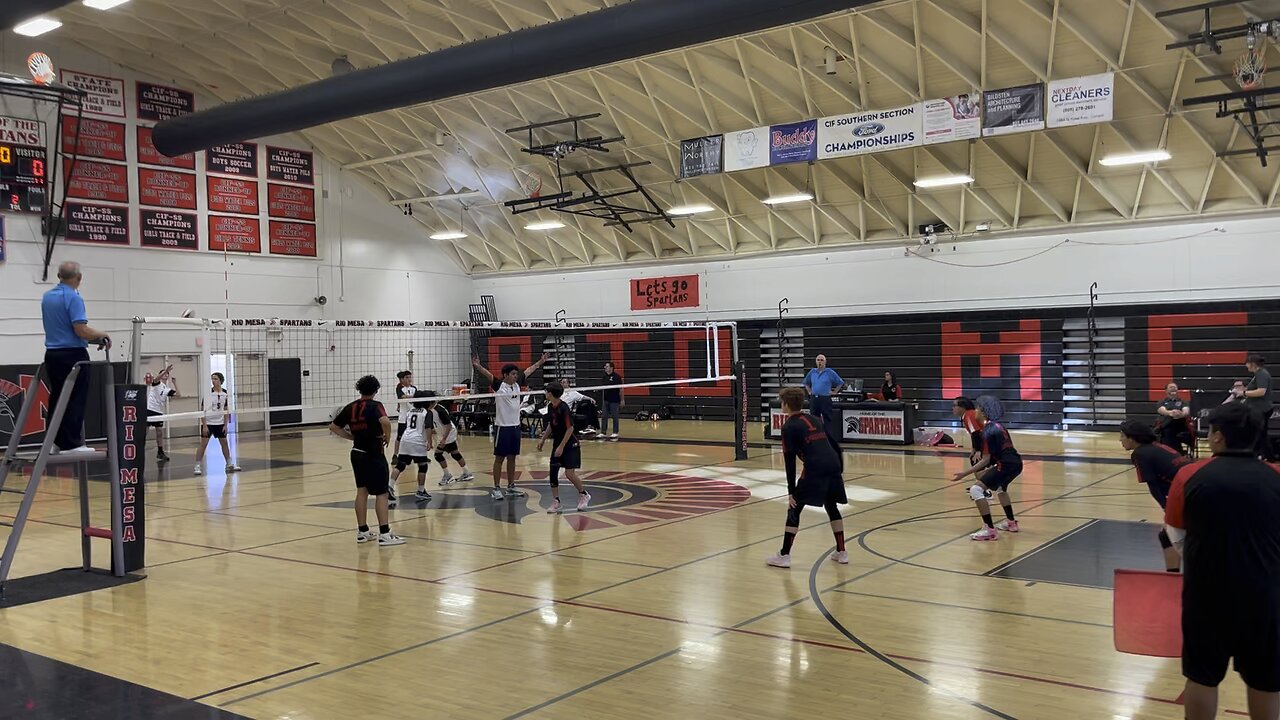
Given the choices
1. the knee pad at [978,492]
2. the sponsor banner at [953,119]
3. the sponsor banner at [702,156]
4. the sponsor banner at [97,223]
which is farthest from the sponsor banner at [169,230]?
the knee pad at [978,492]

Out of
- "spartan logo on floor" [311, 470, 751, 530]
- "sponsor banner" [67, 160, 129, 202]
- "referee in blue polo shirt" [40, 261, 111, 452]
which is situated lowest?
"spartan logo on floor" [311, 470, 751, 530]

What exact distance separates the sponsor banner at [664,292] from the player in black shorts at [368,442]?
18.2 metres

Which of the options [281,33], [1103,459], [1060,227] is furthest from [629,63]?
[1103,459]

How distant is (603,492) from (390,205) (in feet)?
61.3

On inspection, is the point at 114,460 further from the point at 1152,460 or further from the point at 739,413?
the point at 739,413

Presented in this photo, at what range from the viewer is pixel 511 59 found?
47.8ft

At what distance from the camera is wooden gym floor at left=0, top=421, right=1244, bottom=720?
16.9 feet

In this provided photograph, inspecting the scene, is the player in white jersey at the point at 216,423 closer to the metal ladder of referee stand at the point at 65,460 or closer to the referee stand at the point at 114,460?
the referee stand at the point at 114,460

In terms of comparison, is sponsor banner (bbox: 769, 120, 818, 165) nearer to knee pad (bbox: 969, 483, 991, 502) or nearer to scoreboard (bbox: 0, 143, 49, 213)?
knee pad (bbox: 969, 483, 991, 502)

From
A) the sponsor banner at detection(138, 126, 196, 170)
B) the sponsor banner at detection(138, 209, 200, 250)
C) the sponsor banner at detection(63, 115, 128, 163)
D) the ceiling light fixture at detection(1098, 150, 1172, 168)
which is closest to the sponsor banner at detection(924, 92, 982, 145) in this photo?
the ceiling light fixture at detection(1098, 150, 1172, 168)

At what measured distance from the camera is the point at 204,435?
16.0 m

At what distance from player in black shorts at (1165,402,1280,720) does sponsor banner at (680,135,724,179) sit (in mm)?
Answer: 15703

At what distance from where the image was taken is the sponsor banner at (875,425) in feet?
62.5

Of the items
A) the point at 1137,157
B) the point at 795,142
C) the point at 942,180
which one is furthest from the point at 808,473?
the point at 942,180
